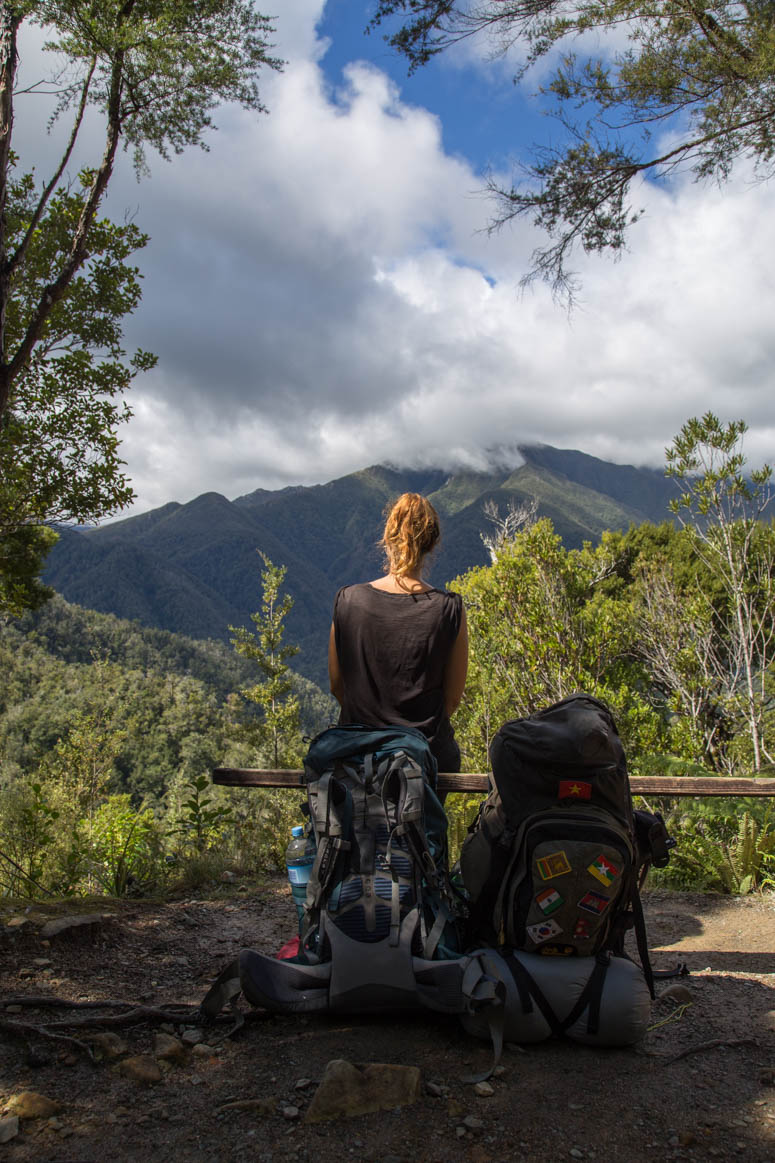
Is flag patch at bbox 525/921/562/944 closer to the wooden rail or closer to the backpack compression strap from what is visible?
the backpack compression strap

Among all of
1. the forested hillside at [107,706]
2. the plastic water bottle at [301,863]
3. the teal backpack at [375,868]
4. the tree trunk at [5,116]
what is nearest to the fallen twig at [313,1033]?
the teal backpack at [375,868]

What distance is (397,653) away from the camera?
2.94 meters

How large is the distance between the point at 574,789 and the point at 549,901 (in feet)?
1.22

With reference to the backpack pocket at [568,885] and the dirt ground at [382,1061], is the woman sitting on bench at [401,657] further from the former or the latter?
the dirt ground at [382,1061]

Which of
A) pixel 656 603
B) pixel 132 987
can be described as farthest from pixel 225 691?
pixel 132 987

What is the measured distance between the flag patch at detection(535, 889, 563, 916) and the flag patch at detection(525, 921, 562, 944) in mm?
37

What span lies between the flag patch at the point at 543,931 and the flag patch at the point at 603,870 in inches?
8.3

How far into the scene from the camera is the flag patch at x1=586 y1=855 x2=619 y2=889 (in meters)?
2.40

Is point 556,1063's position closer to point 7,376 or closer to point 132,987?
point 132,987

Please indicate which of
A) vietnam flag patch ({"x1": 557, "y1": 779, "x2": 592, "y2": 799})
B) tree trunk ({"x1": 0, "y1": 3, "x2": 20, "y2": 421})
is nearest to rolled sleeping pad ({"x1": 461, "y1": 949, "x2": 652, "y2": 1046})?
vietnam flag patch ({"x1": 557, "y1": 779, "x2": 592, "y2": 799})

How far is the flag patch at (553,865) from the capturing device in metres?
2.41

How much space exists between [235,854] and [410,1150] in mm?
3744

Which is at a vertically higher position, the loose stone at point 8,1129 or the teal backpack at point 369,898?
the teal backpack at point 369,898

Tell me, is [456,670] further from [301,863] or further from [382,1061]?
[382,1061]
